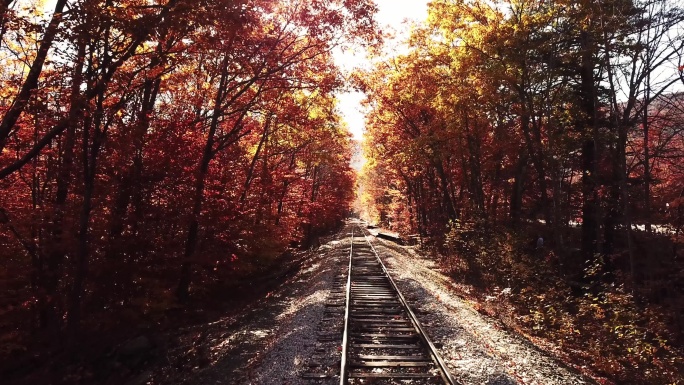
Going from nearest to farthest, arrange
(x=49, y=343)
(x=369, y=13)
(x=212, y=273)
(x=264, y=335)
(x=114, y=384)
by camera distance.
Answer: (x=114, y=384), (x=264, y=335), (x=49, y=343), (x=369, y=13), (x=212, y=273)

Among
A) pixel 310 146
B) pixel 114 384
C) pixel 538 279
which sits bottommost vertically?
pixel 114 384

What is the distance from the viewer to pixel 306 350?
7.90 m

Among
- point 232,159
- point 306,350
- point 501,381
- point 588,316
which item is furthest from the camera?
point 232,159

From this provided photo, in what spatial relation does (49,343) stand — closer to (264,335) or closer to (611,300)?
(264,335)

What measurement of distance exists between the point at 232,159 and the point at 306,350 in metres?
11.5

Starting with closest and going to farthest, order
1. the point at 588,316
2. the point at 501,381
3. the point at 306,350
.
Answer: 1. the point at 501,381
2. the point at 306,350
3. the point at 588,316

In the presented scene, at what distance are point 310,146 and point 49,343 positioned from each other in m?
19.2

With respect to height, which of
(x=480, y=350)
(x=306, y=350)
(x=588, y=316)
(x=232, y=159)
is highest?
(x=232, y=159)

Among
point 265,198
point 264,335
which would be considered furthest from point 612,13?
point 265,198

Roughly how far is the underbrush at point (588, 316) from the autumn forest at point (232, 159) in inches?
2.7

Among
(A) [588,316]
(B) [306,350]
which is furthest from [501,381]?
(A) [588,316]

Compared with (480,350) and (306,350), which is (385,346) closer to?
(306,350)

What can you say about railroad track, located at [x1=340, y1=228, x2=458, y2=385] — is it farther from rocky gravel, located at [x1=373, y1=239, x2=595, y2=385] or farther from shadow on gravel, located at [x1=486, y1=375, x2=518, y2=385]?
shadow on gravel, located at [x1=486, y1=375, x2=518, y2=385]

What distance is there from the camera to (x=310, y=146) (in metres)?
27.8
